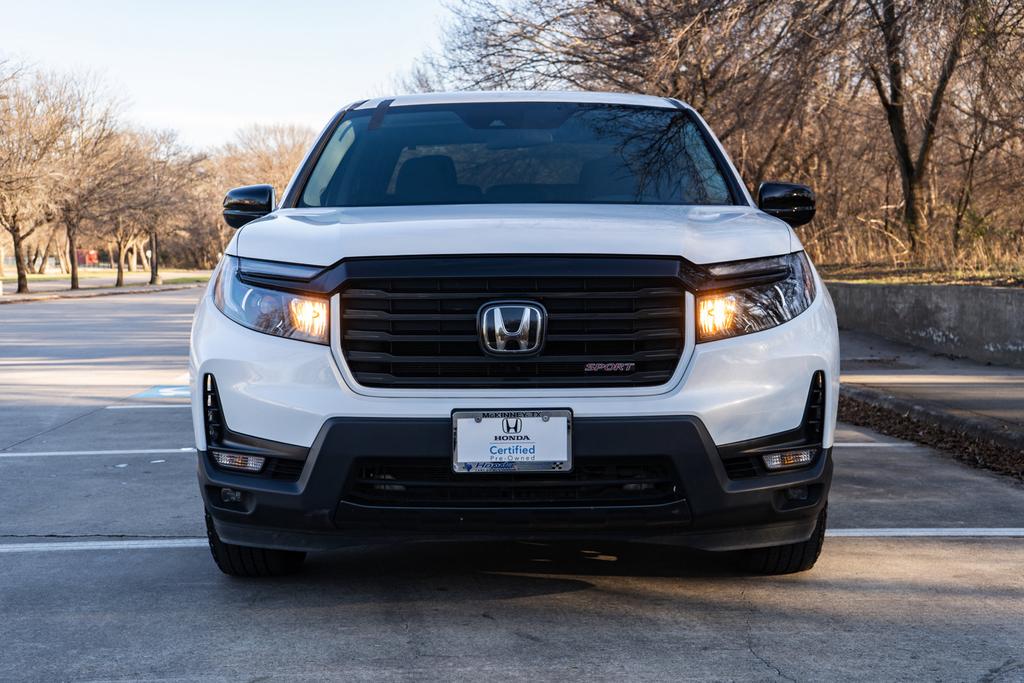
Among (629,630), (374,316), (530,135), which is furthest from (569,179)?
(629,630)

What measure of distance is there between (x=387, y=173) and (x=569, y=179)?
31.7 inches

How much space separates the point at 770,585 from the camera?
15.3 ft

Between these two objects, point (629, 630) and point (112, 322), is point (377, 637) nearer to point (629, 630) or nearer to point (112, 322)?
point (629, 630)

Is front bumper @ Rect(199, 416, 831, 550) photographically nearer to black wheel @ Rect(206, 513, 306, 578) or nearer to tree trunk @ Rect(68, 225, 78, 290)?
black wheel @ Rect(206, 513, 306, 578)

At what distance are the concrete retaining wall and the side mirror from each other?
8.97 meters

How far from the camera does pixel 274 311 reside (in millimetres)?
4148

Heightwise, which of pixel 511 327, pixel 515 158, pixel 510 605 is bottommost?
pixel 510 605

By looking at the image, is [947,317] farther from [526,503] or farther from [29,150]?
[29,150]

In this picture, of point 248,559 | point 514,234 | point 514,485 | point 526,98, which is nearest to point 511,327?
point 514,234

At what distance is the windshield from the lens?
17.3 ft

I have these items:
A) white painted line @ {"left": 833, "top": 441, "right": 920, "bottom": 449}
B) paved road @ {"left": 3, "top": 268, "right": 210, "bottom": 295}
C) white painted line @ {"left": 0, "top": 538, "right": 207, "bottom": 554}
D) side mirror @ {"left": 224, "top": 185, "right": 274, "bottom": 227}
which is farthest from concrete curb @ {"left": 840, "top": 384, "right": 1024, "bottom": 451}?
paved road @ {"left": 3, "top": 268, "right": 210, "bottom": 295}

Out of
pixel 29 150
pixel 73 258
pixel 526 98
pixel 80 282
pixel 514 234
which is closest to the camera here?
pixel 514 234

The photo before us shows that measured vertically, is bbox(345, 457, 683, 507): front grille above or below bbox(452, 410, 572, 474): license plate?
below

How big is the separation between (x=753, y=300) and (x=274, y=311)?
63.0 inches
